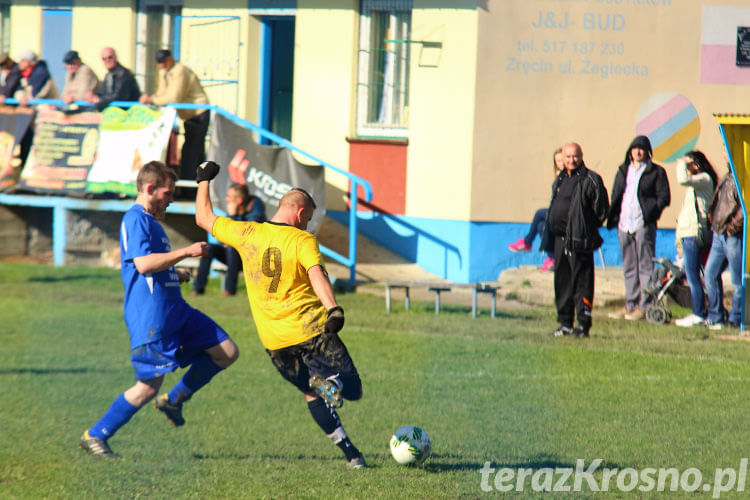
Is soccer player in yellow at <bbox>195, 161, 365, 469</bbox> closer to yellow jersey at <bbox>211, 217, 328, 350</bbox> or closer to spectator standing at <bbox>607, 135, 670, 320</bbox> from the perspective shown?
yellow jersey at <bbox>211, 217, 328, 350</bbox>

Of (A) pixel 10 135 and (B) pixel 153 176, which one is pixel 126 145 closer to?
(A) pixel 10 135

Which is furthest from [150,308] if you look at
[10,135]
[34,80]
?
[34,80]

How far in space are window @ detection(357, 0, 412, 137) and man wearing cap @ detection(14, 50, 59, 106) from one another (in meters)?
4.98

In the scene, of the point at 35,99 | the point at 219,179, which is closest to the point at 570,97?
the point at 219,179

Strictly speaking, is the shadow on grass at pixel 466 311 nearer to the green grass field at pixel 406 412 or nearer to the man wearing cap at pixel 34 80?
the green grass field at pixel 406 412

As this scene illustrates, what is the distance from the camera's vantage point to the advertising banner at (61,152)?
1647 cm


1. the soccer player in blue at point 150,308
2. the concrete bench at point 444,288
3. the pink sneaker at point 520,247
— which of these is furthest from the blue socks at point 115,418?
the pink sneaker at point 520,247

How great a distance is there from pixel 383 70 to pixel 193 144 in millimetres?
3092

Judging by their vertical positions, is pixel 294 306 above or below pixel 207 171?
below

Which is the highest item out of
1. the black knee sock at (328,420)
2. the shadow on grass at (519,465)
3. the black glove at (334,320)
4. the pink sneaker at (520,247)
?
the black glove at (334,320)

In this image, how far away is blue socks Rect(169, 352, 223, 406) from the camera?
7043mm

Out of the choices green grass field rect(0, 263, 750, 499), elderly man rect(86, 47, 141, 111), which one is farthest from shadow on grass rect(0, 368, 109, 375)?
elderly man rect(86, 47, 141, 111)

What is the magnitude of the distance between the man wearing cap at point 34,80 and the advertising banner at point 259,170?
3384 mm

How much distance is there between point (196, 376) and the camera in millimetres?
7078
